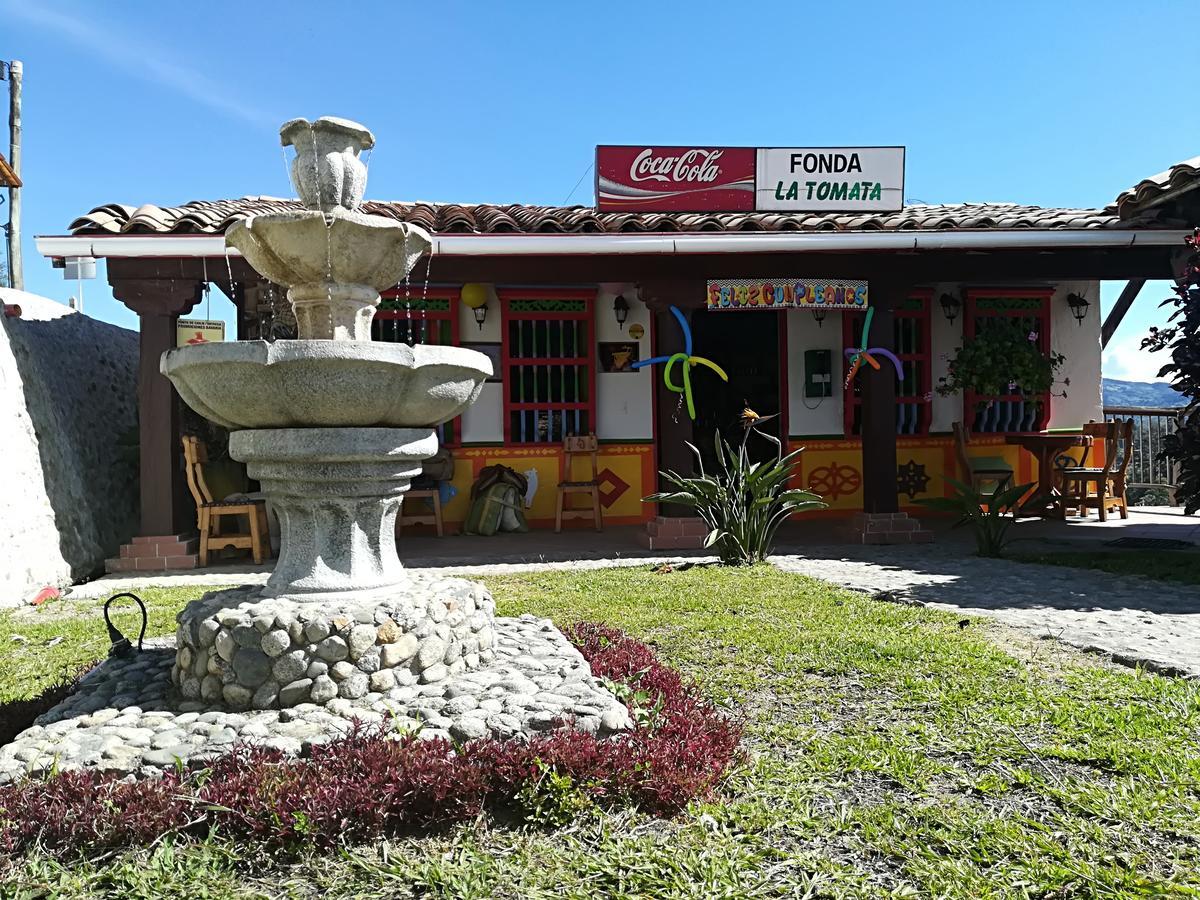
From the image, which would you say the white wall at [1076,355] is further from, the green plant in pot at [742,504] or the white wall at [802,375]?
the green plant in pot at [742,504]

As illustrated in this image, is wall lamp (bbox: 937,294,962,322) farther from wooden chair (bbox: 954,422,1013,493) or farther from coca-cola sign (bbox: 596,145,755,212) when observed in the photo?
coca-cola sign (bbox: 596,145,755,212)

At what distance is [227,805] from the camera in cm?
217

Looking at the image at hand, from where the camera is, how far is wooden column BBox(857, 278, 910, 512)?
760cm

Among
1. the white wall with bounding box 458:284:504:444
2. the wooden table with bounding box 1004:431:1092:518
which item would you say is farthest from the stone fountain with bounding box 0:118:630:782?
the wooden table with bounding box 1004:431:1092:518

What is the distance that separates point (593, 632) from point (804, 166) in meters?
7.03

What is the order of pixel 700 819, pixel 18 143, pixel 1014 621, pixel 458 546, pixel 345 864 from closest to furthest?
pixel 345 864 < pixel 700 819 < pixel 1014 621 < pixel 458 546 < pixel 18 143

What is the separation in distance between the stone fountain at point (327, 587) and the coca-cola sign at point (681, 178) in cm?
604

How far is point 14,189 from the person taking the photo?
1494 cm

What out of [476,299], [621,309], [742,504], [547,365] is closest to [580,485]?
[547,365]

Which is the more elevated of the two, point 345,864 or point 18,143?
point 18,143

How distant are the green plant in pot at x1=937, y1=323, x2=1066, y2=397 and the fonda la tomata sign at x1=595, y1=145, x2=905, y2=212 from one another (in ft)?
5.94

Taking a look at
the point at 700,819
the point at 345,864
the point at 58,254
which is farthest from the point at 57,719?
the point at 58,254

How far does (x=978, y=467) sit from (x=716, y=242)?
3770 mm

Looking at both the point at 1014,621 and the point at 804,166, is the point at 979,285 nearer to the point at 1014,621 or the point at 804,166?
the point at 804,166
